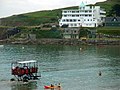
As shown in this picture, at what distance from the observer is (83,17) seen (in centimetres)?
17888

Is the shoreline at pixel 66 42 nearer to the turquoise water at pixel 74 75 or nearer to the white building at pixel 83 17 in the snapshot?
the white building at pixel 83 17

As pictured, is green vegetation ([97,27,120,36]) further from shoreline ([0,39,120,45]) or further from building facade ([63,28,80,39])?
building facade ([63,28,80,39])

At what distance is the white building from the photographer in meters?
179

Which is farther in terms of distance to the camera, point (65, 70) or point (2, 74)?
point (65, 70)

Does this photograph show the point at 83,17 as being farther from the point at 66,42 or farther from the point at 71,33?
the point at 66,42

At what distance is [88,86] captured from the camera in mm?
62062

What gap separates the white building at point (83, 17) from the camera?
17888 cm

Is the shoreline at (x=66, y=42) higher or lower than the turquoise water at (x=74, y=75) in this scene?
higher

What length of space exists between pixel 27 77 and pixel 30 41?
102 metres

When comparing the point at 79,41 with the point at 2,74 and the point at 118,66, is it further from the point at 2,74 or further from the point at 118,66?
the point at 2,74

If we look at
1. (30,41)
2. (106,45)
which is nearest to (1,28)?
(30,41)

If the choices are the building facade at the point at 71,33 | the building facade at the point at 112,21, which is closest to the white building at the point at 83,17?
the building facade at the point at 112,21

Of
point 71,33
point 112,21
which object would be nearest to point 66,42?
point 71,33

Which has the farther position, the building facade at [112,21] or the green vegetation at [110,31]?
the building facade at [112,21]
